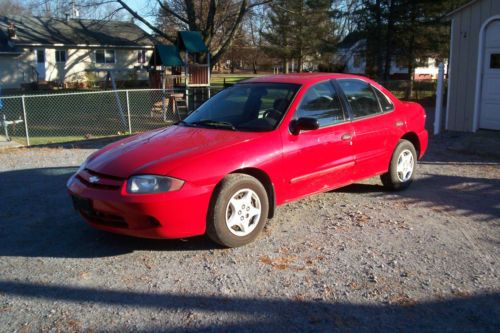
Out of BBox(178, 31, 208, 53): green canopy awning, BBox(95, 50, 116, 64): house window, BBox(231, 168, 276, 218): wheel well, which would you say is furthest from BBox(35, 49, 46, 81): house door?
BBox(231, 168, 276, 218): wheel well

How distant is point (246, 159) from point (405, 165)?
3028mm

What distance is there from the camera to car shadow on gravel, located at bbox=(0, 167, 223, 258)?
4.87m

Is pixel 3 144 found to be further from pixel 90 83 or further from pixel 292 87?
pixel 90 83

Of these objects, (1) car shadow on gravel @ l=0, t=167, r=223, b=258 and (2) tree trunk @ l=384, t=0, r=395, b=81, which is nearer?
(1) car shadow on gravel @ l=0, t=167, r=223, b=258

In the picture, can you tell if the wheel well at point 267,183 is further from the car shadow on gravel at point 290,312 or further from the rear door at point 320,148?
the car shadow on gravel at point 290,312

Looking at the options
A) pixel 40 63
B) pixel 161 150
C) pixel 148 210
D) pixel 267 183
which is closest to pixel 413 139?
pixel 267 183

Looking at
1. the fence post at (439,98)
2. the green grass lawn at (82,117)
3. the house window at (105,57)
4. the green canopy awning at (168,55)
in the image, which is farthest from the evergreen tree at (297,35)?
the fence post at (439,98)

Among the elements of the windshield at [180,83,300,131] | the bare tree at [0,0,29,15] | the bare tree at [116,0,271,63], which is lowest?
the windshield at [180,83,300,131]

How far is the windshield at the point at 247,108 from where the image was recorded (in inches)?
215

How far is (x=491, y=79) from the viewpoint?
1183 centimetres

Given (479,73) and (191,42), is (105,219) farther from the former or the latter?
(191,42)

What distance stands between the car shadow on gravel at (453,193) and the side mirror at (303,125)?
1919 mm

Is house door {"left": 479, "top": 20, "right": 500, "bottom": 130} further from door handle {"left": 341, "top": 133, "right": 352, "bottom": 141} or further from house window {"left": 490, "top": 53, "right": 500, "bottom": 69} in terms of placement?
door handle {"left": 341, "top": 133, "right": 352, "bottom": 141}

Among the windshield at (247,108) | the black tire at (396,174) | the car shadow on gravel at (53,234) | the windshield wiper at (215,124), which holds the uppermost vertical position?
the windshield at (247,108)
